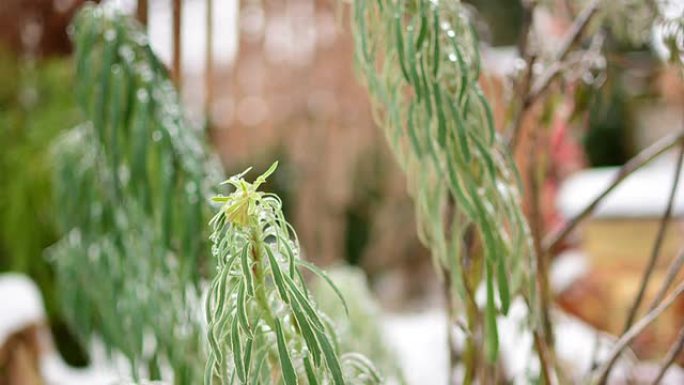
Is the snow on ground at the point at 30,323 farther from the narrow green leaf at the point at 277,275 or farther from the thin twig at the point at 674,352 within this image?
the narrow green leaf at the point at 277,275

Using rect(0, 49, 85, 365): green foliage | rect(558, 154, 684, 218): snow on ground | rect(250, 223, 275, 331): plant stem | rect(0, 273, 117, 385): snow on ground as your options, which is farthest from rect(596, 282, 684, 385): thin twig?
rect(0, 49, 85, 365): green foliage

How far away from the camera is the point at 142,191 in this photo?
1.00 m

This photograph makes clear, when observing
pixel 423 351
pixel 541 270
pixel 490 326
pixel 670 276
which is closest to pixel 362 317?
pixel 423 351

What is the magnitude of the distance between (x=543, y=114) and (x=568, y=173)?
8.01 ft

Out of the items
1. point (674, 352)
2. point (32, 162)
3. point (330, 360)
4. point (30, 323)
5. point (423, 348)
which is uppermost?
point (330, 360)

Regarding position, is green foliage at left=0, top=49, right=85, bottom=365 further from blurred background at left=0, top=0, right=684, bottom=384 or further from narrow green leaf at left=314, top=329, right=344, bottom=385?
narrow green leaf at left=314, top=329, right=344, bottom=385

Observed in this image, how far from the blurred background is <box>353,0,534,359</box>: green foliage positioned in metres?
1.37

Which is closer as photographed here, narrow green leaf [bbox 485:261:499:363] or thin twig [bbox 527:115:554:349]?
narrow green leaf [bbox 485:261:499:363]

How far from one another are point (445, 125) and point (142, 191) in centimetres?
41

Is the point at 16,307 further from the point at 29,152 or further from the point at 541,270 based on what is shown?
the point at 541,270

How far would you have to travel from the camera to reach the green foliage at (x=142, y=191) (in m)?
0.98

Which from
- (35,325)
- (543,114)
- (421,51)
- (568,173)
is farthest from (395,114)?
(568,173)

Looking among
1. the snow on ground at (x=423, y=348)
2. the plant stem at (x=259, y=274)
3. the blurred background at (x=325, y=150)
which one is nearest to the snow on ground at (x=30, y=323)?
the snow on ground at (x=423, y=348)

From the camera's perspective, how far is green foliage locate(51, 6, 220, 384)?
38.6 inches
